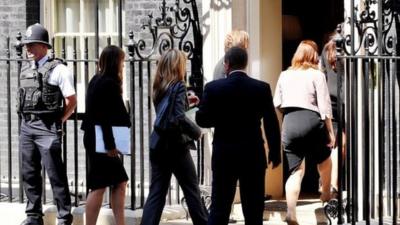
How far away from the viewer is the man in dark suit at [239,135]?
26.6 ft

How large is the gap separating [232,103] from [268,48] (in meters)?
2.73

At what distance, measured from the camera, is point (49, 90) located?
30.1 ft

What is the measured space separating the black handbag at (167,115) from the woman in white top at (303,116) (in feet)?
3.97

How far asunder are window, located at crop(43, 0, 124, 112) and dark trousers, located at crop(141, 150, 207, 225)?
3066mm

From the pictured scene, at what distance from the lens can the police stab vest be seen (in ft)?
30.0

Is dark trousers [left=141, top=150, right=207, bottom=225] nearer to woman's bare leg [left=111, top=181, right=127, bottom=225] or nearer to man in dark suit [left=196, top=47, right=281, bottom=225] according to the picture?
woman's bare leg [left=111, top=181, right=127, bottom=225]

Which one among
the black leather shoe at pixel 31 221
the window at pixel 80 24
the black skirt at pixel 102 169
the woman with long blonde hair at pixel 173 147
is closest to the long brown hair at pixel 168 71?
the woman with long blonde hair at pixel 173 147

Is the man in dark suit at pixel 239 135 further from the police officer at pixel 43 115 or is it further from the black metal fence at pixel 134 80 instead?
the police officer at pixel 43 115

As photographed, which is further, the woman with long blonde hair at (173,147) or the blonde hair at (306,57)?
the blonde hair at (306,57)

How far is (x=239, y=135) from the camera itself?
8.12 metres

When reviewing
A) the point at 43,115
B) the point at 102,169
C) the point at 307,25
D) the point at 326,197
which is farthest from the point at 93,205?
the point at 307,25

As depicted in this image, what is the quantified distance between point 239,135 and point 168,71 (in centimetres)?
97

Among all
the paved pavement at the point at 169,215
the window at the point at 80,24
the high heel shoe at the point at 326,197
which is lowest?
the paved pavement at the point at 169,215

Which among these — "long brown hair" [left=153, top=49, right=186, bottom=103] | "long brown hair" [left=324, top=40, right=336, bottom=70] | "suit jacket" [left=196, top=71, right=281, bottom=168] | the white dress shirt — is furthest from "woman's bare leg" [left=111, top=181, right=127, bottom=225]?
"long brown hair" [left=324, top=40, right=336, bottom=70]
